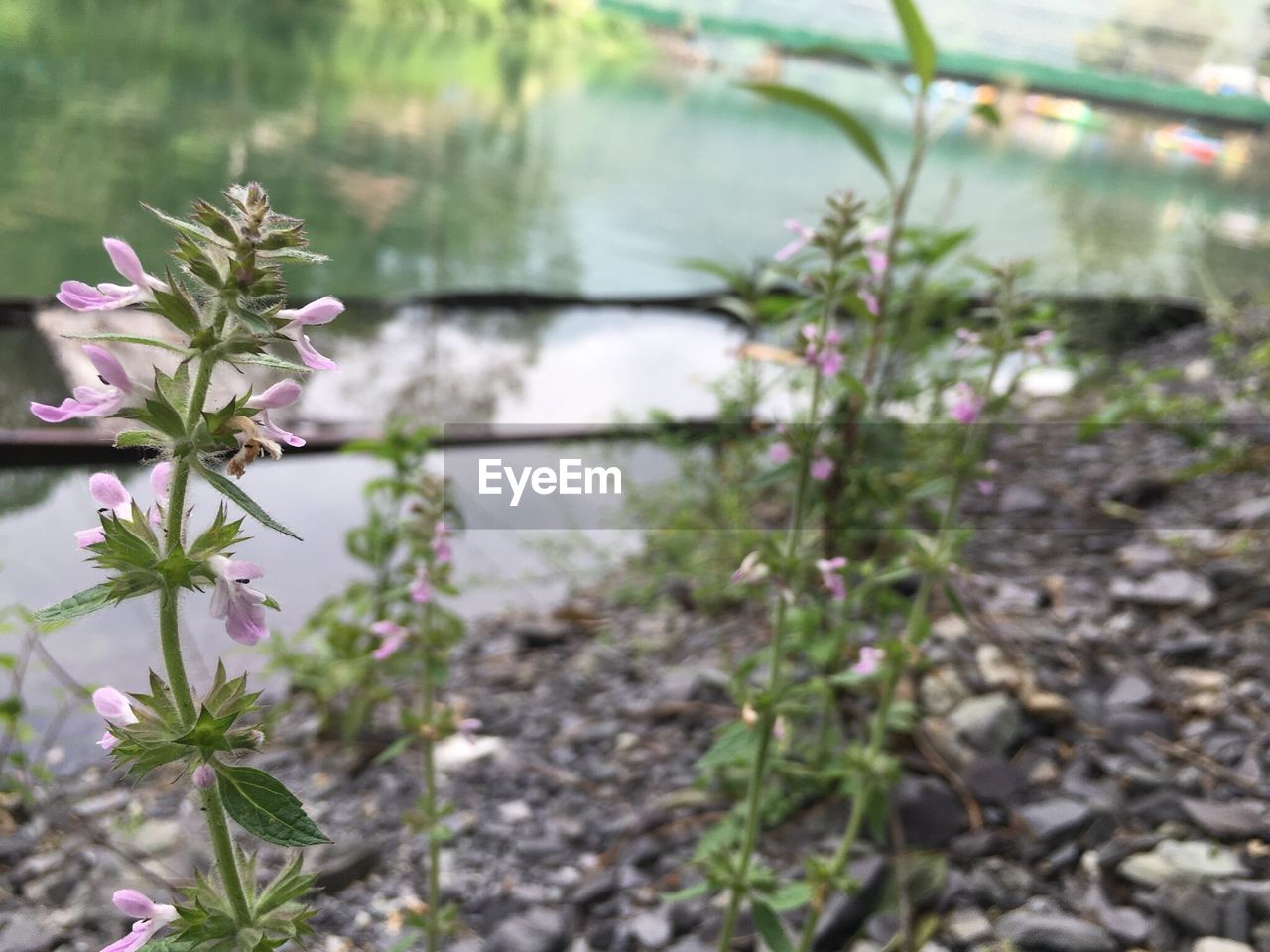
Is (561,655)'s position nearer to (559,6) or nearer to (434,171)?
(434,171)

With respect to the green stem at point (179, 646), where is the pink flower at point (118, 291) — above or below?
above

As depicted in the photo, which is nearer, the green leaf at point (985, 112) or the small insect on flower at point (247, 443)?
the small insect on flower at point (247, 443)

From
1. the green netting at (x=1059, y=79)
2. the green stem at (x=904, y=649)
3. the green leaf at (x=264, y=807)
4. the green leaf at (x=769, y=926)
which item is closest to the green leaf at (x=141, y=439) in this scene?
the green leaf at (x=264, y=807)

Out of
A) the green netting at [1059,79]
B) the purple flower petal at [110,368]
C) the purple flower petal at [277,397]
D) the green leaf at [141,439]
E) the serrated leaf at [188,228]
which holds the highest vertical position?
the green netting at [1059,79]

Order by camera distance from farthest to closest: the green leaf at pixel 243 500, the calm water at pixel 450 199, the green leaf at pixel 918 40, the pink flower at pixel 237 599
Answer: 1. the calm water at pixel 450 199
2. the green leaf at pixel 918 40
3. the pink flower at pixel 237 599
4. the green leaf at pixel 243 500

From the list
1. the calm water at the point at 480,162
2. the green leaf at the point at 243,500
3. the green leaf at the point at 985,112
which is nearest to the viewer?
the green leaf at the point at 243,500

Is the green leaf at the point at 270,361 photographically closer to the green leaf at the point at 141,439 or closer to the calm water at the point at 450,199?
the green leaf at the point at 141,439

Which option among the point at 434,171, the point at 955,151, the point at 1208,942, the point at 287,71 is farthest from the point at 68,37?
the point at 955,151

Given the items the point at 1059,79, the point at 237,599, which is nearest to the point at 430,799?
the point at 237,599

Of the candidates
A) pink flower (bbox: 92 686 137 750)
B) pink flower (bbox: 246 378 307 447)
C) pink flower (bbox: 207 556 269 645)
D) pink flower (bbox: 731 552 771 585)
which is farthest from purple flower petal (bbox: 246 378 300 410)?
pink flower (bbox: 731 552 771 585)
